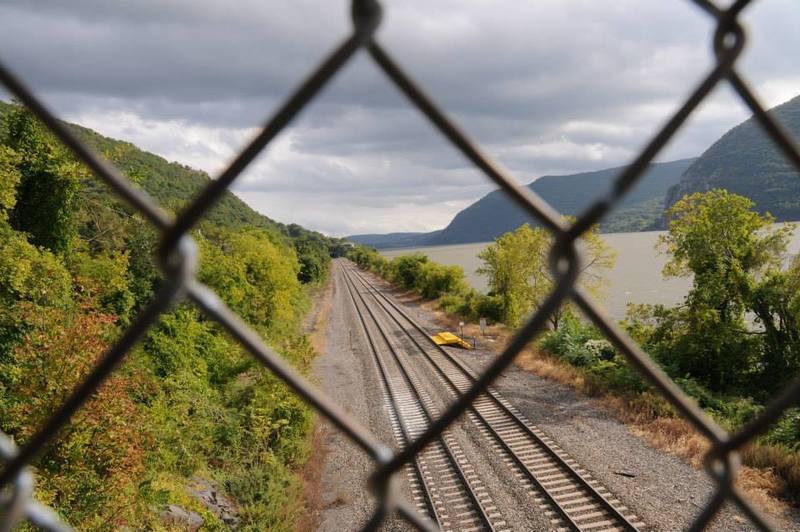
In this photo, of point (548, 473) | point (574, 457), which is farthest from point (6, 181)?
point (574, 457)

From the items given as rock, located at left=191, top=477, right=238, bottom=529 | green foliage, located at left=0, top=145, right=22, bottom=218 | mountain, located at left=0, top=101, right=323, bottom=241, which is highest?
mountain, located at left=0, top=101, right=323, bottom=241

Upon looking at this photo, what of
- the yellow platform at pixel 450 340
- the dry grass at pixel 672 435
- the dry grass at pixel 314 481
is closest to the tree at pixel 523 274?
the yellow platform at pixel 450 340

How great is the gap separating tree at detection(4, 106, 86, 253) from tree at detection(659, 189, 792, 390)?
890 inches

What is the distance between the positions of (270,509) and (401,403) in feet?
19.6

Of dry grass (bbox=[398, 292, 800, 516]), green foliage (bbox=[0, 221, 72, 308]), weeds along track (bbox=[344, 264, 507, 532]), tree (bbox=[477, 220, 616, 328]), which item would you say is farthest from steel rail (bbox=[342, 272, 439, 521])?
green foliage (bbox=[0, 221, 72, 308])

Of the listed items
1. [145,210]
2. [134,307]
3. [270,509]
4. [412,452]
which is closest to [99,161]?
[145,210]

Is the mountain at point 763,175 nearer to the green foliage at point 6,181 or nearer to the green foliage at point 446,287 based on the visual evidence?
the green foliage at point 446,287

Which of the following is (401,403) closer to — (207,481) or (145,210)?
(207,481)

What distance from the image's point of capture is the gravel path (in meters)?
8.69

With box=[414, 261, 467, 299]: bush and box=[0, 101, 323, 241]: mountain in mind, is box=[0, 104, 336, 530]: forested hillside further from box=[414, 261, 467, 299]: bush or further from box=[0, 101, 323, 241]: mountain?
box=[414, 261, 467, 299]: bush

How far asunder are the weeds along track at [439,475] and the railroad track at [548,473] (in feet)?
3.06

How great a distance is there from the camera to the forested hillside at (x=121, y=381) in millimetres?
8203

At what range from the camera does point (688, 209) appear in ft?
62.6

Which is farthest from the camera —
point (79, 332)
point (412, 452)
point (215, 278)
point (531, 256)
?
point (531, 256)
